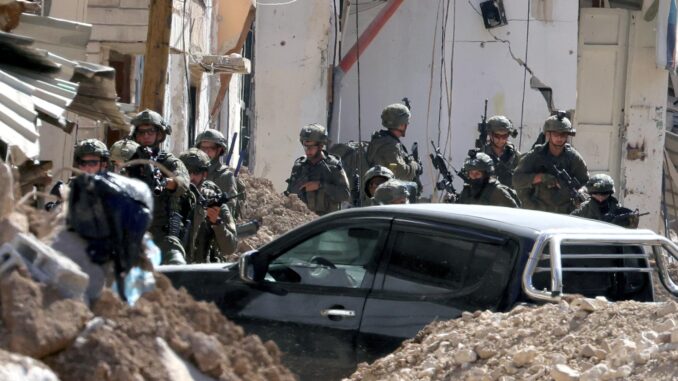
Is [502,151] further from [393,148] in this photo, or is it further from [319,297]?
[319,297]

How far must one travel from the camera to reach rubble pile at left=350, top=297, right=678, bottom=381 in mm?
6129

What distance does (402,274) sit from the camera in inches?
295

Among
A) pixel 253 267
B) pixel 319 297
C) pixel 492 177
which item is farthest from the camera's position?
pixel 492 177

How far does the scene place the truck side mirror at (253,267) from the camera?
794 cm

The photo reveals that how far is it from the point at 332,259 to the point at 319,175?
6.52 metres

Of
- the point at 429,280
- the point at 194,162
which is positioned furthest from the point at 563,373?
the point at 194,162

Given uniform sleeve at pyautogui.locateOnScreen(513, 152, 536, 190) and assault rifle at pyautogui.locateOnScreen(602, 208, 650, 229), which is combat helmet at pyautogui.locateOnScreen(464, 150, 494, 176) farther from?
uniform sleeve at pyautogui.locateOnScreen(513, 152, 536, 190)

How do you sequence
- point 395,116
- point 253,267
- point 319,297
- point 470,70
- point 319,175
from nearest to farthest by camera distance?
point 319,297 → point 253,267 → point 319,175 → point 395,116 → point 470,70

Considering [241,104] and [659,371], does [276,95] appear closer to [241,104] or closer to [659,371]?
[241,104]

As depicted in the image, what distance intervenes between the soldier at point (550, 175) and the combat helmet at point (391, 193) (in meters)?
3.04

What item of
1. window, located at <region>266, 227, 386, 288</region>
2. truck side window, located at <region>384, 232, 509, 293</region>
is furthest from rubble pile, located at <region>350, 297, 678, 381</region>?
window, located at <region>266, 227, 386, 288</region>

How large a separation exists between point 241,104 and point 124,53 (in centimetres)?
740

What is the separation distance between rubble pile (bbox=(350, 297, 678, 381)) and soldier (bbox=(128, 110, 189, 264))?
3793mm

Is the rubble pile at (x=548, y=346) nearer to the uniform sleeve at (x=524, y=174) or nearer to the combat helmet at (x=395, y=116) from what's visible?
the uniform sleeve at (x=524, y=174)
